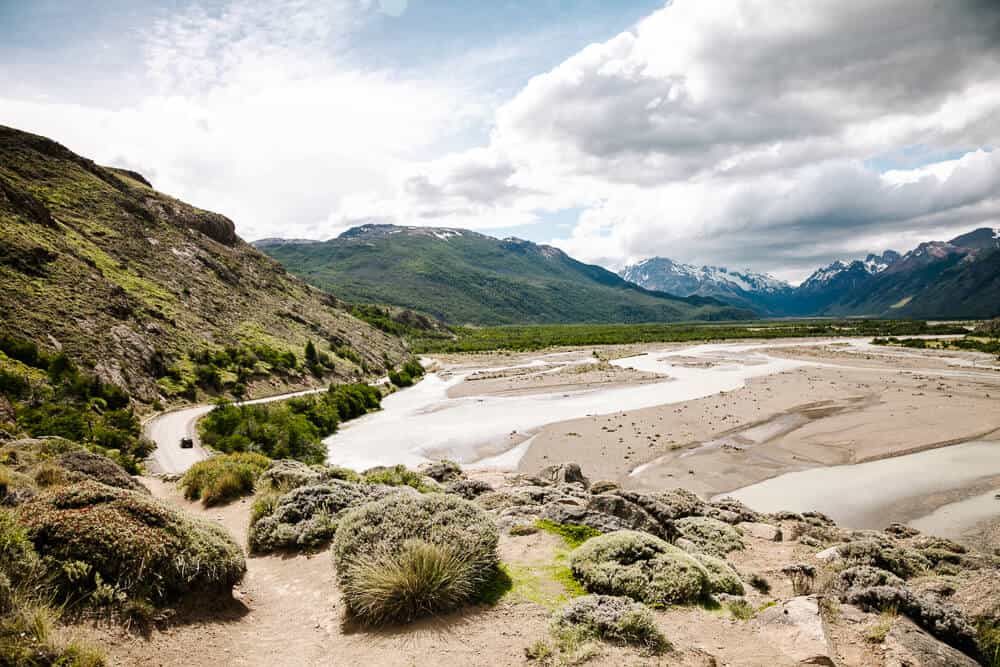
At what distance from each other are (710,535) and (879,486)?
46.6 ft

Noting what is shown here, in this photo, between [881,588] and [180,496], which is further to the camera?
[180,496]

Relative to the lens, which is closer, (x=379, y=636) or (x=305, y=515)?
(x=379, y=636)

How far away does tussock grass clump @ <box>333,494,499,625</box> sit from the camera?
7.02 meters

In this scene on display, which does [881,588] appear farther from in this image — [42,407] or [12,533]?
[42,407]

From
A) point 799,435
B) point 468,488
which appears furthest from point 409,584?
point 799,435

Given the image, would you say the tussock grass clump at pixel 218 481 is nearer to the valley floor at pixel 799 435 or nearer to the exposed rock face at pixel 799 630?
the valley floor at pixel 799 435

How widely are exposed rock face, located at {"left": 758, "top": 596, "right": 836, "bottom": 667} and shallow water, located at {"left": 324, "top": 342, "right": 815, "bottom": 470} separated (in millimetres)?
19715

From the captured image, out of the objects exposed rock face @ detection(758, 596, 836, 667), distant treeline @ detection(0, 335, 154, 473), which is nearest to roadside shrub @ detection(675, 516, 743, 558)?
exposed rock face @ detection(758, 596, 836, 667)

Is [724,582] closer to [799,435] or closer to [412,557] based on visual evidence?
[412,557]

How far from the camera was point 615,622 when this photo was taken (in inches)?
251

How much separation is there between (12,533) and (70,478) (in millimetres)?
8007

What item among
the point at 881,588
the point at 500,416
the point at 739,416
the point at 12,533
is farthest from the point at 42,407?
the point at 739,416

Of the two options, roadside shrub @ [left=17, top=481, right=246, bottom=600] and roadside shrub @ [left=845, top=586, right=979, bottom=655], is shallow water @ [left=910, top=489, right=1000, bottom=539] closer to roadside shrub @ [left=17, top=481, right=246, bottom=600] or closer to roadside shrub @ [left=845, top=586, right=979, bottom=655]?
roadside shrub @ [left=845, top=586, right=979, bottom=655]

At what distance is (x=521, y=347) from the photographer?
124 meters
